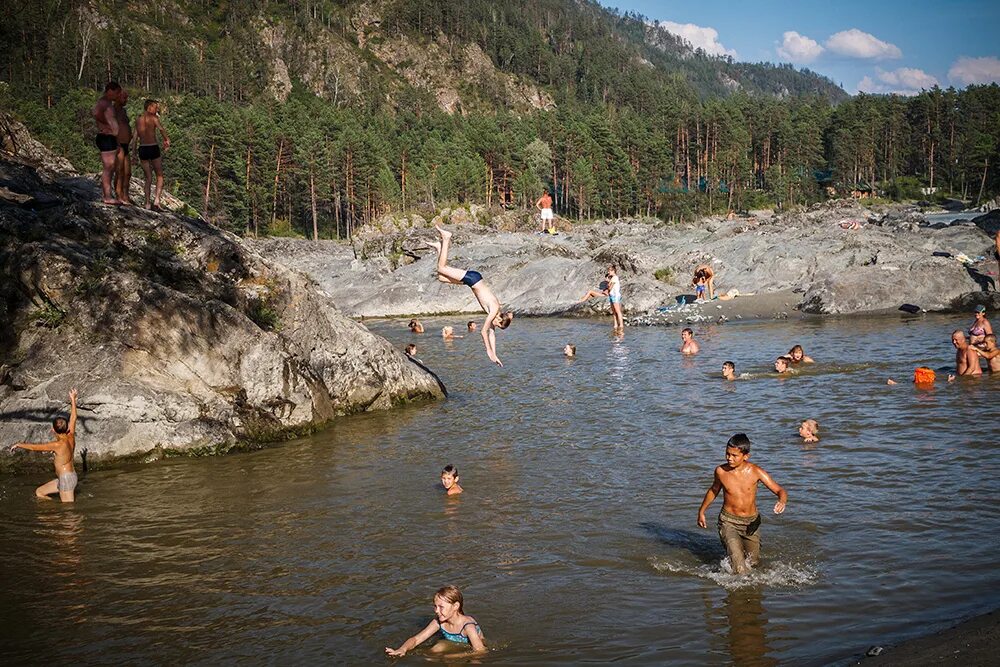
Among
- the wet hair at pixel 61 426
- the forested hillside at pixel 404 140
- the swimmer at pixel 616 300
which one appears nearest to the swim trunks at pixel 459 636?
the wet hair at pixel 61 426

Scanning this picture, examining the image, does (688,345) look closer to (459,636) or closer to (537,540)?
(537,540)

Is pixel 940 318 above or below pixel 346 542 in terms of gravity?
above

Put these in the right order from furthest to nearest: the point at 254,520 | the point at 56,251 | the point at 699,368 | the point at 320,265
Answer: the point at 320,265, the point at 699,368, the point at 56,251, the point at 254,520

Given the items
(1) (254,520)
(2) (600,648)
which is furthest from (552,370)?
(2) (600,648)

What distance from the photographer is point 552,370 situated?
24.8m

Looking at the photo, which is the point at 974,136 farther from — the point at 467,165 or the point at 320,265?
the point at 320,265

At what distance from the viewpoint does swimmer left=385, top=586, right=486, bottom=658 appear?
8.14 meters

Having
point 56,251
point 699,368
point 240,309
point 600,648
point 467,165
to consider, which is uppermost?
point 467,165

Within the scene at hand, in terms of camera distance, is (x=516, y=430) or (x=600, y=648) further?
(x=516, y=430)

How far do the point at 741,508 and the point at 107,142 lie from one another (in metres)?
14.7

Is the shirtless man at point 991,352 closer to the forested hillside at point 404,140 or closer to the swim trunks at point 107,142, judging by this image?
the swim trunks at point 107,142

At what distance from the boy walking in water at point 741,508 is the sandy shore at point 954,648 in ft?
7.56

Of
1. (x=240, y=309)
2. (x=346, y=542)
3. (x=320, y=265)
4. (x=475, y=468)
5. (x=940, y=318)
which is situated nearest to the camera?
(x=346, y=542)

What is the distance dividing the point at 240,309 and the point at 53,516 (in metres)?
6.57
